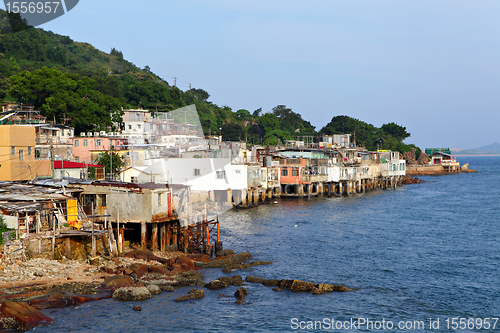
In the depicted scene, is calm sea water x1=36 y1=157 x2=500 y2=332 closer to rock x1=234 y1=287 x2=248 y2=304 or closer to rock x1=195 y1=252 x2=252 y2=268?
rock x1=234 y1=287 x2=248 y2=304

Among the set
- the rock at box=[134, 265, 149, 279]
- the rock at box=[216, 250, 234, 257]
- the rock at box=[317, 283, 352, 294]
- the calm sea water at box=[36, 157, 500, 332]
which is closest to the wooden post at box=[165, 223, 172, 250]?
the rock at box=[216, 250, 234, 257]

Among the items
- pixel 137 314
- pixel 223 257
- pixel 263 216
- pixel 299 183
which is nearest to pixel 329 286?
pixel 223 257

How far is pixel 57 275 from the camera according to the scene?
27672 mm

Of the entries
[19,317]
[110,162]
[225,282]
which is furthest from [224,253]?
[110,162]

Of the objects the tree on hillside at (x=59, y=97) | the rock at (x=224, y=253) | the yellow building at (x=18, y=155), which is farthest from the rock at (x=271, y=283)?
the tree on hillside at (x=59, y=97)

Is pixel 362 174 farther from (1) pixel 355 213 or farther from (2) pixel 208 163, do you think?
(2) pixel 208 163

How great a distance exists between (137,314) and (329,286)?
12079 mm

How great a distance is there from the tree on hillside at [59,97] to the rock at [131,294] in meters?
54.4

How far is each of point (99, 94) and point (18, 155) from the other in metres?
45.4

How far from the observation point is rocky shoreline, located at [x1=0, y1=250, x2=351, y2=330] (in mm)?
24141

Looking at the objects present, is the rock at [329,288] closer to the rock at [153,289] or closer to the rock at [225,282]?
the rock at [225,282]

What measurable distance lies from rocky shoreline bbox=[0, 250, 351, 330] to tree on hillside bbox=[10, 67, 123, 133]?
4905 cm

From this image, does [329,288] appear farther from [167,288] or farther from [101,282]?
[101,282]

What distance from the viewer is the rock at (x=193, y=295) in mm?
27406
